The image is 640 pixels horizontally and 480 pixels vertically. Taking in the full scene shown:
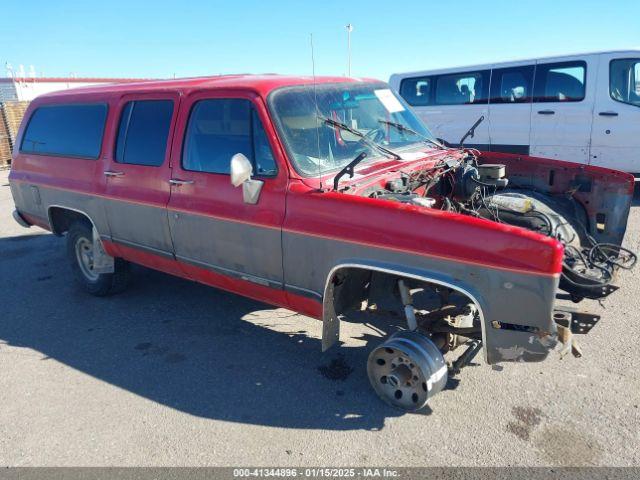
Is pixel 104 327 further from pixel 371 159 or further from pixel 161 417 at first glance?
pixel 371 159

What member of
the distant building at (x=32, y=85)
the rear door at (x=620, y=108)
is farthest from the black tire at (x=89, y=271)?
the distant building at (x=32, y=85)

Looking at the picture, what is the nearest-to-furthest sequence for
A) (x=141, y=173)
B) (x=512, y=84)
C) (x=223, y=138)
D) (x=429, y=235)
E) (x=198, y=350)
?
(x=429, y=235)
(x=223, y=138)
(x=198, y=350)
(x=141, y=173)
(x=512, y=84)

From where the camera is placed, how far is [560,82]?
821 centimetres

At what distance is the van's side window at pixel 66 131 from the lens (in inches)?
184

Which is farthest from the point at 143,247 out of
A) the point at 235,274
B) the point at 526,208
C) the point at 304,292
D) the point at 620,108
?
the point at 620,108

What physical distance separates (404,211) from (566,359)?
1902 millimetres

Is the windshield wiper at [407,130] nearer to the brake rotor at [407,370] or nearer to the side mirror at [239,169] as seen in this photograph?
the side mirror at [239,169]

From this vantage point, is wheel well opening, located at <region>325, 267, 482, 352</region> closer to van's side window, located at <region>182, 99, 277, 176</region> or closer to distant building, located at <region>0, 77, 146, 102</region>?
van's side window, located at <region>182, 99, 277, 176</region>

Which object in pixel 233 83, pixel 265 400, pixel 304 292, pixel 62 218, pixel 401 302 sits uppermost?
pixel 233 83

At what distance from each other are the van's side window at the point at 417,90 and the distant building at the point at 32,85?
77.9ft

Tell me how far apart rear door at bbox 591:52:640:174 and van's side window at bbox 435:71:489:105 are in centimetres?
192

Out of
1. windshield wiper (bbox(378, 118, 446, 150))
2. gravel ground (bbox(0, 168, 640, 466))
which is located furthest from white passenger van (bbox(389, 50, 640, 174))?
windshield wiper (bbox(378, 118, 446, 150))

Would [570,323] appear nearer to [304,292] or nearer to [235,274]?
[304,292]

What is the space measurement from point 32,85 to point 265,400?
110 feet
